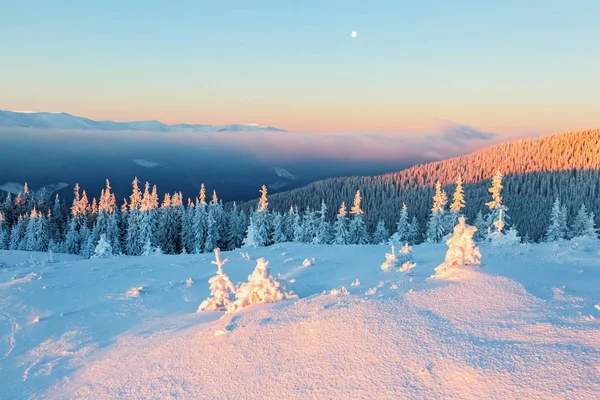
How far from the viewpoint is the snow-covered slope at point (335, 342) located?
432cm

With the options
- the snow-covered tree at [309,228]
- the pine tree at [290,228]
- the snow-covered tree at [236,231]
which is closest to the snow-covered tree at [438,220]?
the snow-covered tree at [309,228]

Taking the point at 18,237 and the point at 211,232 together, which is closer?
the point at 211,232

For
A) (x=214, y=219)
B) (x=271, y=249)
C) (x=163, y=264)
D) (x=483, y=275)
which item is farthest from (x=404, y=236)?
(x=483, y=275)

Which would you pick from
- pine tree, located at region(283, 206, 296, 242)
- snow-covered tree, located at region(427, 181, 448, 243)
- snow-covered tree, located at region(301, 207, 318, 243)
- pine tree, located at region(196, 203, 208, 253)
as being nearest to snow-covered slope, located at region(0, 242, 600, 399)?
snow-covered tree, located at region(427, 181, 448, 243)

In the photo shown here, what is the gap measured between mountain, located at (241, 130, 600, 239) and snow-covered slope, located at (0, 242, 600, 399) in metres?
101

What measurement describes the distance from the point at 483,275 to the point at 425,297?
168 centimetres

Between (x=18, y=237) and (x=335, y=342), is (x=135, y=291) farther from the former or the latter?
(x=18, y=237)

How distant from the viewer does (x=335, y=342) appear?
5.41m

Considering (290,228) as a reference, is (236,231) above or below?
below

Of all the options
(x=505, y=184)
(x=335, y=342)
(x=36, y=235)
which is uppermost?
(x=335, y=342)

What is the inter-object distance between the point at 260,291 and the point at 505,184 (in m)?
150

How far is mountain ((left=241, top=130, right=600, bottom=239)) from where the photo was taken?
113 meters

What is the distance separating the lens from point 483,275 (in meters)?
7.58

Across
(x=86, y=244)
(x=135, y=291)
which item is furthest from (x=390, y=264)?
(x=86, y=244)
